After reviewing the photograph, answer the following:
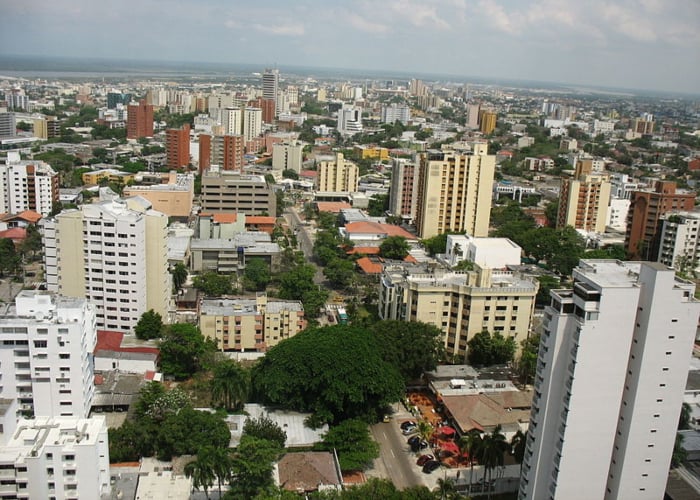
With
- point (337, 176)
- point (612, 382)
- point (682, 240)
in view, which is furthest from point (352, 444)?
point (337, 176)

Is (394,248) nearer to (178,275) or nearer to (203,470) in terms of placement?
(178,275)

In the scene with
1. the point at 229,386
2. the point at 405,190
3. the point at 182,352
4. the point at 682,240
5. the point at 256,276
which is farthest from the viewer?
the point at 405,190

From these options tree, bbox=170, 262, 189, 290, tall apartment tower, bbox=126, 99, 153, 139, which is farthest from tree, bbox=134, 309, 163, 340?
tall apartment tower, bbox=126, 99, 153, 139

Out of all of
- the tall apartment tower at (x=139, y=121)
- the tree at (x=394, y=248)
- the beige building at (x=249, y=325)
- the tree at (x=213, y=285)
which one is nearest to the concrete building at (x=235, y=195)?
the tree at (x=394, y=248)

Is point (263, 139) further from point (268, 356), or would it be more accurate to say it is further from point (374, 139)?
point (268, 356)

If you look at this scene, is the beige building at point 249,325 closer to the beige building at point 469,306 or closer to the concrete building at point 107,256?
the concrete building at point 107,256

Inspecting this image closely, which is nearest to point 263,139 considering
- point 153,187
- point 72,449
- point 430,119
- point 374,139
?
point 374,139
